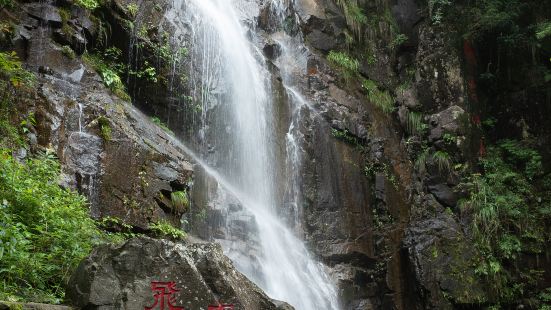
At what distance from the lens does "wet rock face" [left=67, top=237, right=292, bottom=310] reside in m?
3.34

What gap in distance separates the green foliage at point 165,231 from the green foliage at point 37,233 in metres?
1.32

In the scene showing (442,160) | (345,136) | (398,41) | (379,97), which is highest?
(398,41)

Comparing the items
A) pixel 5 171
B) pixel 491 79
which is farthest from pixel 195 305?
pixel 491 79

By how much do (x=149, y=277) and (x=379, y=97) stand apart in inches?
412

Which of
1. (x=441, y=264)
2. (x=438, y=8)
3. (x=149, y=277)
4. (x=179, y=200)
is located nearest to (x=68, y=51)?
(x=179, y=200)

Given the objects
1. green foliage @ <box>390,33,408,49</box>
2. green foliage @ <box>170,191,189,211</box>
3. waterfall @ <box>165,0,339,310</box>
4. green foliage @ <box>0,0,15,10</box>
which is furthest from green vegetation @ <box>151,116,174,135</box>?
green foliage @ <box>390,33,408,49</box>

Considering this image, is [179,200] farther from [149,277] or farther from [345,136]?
[345,136]

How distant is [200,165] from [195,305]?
5.52m

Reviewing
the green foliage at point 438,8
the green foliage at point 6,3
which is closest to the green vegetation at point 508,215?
the green foliage at point 438,8

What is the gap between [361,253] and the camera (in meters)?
10.1

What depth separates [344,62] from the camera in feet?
42.4

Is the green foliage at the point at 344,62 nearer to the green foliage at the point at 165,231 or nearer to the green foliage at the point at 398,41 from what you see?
the green foliage at the point at 398,41

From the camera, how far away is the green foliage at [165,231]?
6.56 meters

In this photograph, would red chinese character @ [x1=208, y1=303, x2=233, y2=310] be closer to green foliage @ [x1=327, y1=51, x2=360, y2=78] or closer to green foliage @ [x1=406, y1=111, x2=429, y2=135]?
green foliage @ [x1=406, y1=111, x2=429, y2=135]
